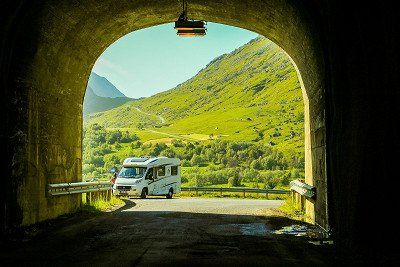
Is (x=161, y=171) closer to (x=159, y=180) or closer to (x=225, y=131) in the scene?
(x=159, y=180)

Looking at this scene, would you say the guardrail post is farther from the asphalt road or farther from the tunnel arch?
the asphalt road

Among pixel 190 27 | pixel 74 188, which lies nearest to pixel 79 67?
pixel 74 188

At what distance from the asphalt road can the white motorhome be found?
1644 cm

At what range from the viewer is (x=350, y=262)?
7840 millimetres

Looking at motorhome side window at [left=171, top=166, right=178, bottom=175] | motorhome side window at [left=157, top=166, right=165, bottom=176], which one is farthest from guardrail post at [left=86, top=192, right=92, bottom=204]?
motorhome side window at [left=171, top=166, right=178, bottom=175]

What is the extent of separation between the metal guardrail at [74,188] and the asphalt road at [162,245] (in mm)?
813

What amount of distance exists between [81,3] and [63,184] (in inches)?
195

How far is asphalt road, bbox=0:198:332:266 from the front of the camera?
7.82 m

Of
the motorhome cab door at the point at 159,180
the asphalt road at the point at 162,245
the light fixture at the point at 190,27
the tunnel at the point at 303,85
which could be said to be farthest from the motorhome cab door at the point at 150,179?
the light fixture at the point at 190,27

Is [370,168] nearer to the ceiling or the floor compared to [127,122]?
nearer to the floor

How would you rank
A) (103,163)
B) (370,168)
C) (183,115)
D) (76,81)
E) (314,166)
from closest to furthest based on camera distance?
(370,168) < (314,166) < (76,81) < (103,163) < (183,115)

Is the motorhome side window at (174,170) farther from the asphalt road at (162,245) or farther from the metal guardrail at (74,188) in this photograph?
the asphalt road at (162,245)

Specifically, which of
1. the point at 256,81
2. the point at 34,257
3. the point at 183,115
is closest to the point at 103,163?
the point at 34,257

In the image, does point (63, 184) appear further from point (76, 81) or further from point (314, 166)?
point (314, 166)
